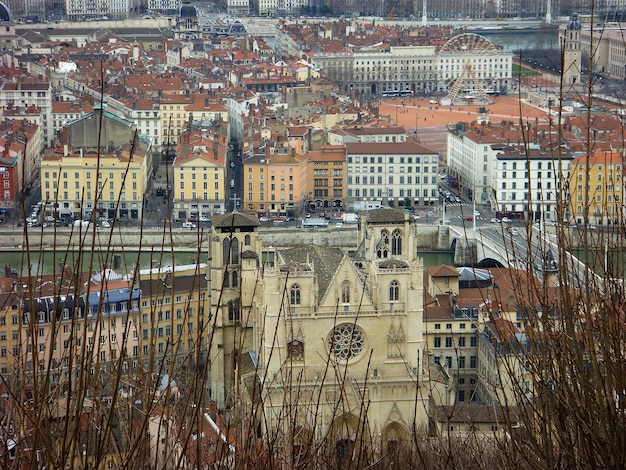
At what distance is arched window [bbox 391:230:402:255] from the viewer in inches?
448

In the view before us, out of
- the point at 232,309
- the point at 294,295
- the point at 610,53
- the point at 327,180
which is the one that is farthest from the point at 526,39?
the point at 294,295

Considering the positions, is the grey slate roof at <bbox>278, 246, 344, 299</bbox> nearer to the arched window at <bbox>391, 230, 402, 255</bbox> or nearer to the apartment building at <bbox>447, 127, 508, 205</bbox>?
the arched window at <bbox>391, 230, 402, 255</bbox>

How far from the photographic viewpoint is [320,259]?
11.2m

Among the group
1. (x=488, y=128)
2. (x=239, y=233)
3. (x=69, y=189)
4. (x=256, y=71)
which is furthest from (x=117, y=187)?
(x=256, y=71)

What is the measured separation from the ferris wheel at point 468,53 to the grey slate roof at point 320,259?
23.5m

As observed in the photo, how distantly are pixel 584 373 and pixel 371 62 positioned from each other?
36.6 meters

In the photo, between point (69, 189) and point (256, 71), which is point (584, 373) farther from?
point (256, 71)

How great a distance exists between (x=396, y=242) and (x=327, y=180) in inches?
451

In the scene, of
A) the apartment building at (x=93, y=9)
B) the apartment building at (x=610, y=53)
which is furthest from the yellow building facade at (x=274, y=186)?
the apartment building at (x=93, y=9)

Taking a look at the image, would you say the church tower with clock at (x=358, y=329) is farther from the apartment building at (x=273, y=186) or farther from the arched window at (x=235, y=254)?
the apartment building at (x=273, y=186)

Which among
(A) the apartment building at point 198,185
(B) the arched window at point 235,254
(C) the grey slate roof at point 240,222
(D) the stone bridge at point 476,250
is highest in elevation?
(C) the grey slate roof at point 240,222

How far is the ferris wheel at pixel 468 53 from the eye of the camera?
3525 cm

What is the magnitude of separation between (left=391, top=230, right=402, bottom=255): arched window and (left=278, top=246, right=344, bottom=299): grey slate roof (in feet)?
1.35

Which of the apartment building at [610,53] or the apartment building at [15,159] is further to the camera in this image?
the apartment building at [610,53]
